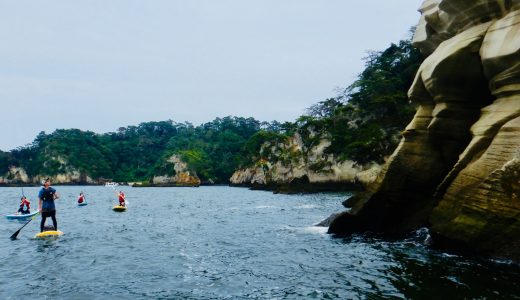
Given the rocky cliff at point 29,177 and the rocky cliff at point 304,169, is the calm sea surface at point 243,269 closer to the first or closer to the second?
the rocky cliff at point 304,169

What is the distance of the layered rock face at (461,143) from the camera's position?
12.4 meters

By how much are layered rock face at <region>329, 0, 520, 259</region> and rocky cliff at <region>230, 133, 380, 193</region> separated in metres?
31.6

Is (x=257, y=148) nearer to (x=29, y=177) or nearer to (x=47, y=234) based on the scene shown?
(x=47, y=234)

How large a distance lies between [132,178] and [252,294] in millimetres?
154540

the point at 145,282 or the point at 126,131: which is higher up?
the point at 126,131

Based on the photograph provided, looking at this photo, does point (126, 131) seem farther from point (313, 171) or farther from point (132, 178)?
point (313, 171)

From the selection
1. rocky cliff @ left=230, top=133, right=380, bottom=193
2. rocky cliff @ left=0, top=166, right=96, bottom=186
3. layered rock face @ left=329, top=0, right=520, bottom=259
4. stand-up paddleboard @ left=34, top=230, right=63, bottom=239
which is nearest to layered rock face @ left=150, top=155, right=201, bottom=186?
rocky cliff @ left=0, top=166, right=96, bottom=186

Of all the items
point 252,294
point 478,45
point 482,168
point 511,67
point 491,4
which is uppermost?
point 491,4

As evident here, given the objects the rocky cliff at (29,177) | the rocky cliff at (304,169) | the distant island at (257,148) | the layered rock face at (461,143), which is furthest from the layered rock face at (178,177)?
the layered rock face at (461,143)

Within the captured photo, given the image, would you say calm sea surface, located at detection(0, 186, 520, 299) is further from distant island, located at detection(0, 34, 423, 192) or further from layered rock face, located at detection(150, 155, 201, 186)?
layered rock face, located at detection(150, 155, 201, 186)

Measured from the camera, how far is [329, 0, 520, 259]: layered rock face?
12.4 metres

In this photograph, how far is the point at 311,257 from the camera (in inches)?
621

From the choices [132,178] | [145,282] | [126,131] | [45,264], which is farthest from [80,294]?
[126,131]

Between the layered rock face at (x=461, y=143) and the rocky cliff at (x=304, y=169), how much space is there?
31.6m
